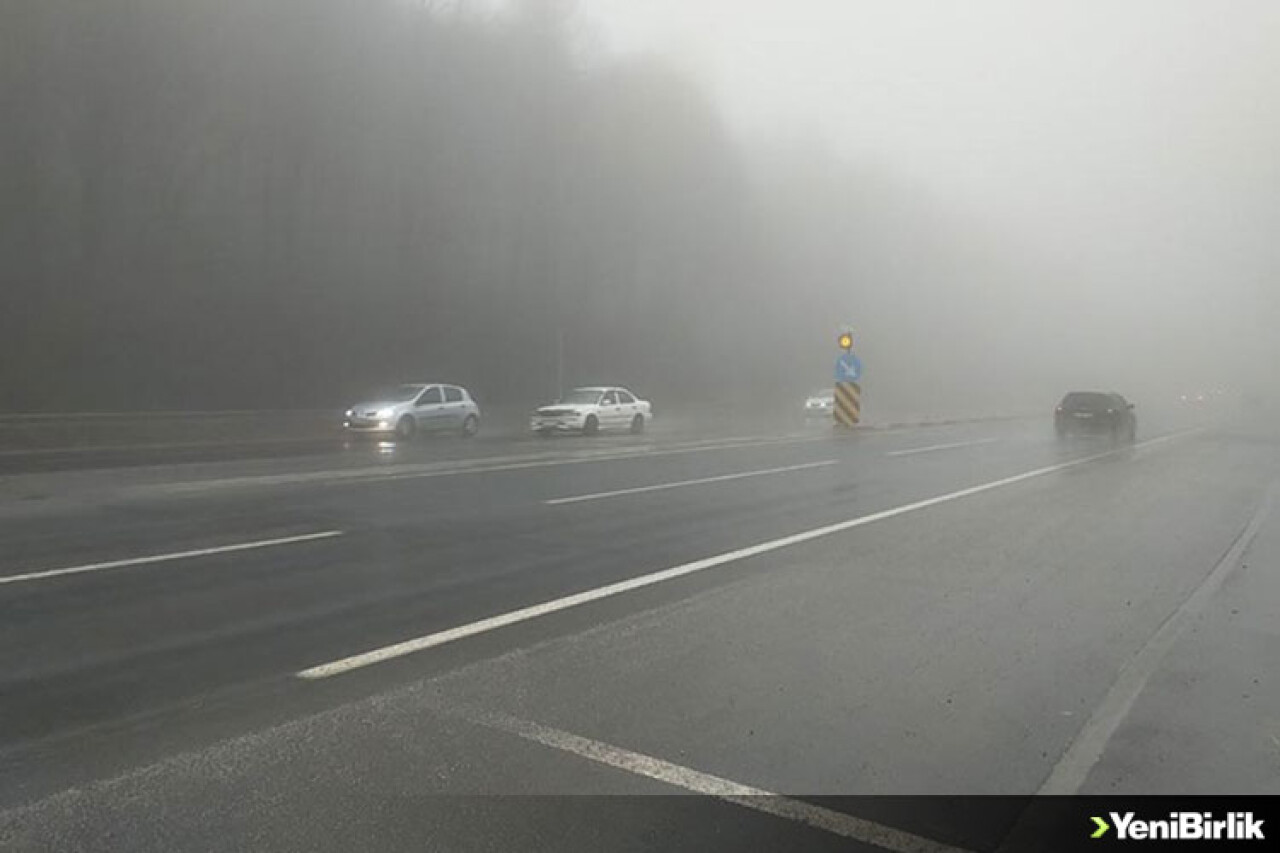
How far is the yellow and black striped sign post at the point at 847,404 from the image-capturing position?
35.4 m

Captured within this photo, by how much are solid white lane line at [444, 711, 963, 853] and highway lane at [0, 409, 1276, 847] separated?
0.28 feet

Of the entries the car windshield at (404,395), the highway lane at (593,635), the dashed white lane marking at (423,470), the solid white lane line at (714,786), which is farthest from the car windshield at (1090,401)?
the solid white lane line at (714,786)

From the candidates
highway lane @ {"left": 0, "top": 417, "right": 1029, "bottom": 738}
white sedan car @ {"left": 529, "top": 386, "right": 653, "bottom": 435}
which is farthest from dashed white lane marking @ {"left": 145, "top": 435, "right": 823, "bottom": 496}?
white sedan car @ {"left": 529, "top": 386, "right": 653, "bottom": 435}

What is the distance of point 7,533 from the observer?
400 inches

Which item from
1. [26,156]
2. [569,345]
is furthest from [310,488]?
[569,345]

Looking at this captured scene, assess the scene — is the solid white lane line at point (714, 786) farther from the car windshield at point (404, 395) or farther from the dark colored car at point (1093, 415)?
the dark colored car at point (1093, 415)

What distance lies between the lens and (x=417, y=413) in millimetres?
28625

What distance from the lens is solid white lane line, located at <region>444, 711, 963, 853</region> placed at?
3.94 metres

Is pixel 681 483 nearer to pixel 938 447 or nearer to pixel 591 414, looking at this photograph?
pixel 938 447

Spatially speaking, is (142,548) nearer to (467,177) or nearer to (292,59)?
(292,59)

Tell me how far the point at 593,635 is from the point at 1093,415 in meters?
30.3

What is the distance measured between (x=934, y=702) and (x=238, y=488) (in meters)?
11.2

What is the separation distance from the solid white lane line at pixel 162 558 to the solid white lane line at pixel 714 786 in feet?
15.4

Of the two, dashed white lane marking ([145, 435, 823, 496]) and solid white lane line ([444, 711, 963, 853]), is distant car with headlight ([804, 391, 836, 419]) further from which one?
solid white lane line ([444, 711, 963, 853])
